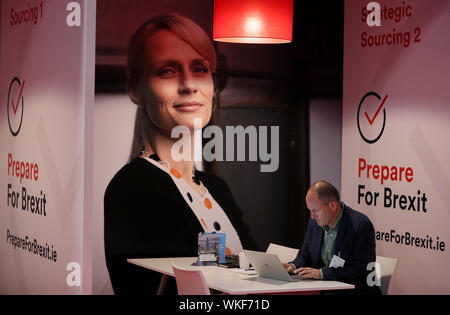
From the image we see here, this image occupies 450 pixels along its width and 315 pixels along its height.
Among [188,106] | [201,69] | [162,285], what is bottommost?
[162,285]

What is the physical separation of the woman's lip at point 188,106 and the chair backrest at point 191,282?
2.36 meters

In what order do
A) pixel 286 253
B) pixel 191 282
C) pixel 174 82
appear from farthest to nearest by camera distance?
1. pixel 174 82
2. pixel 286 253
3. pixel 191 282

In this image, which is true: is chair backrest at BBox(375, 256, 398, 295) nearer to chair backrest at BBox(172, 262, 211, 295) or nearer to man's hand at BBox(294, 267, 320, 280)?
man's hand at BBox(294, 267, 320, 280)

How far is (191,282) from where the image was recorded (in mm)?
5703

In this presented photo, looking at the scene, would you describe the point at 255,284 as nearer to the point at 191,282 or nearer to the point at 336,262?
the point at 191,282

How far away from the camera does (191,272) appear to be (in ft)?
18.6

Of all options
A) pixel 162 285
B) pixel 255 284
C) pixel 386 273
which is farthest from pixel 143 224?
pixel 386 273

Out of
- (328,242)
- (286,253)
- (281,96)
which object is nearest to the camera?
(328,242)

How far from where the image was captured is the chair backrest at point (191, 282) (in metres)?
5.59

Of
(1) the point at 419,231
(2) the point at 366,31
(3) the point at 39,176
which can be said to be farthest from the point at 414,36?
(3) the point at 39,176

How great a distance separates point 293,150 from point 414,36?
1.84 m

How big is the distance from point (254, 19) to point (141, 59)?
1938mm

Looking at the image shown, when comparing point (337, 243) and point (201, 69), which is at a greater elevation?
point (201, 69)

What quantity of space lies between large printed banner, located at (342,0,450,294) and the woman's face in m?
1.46
